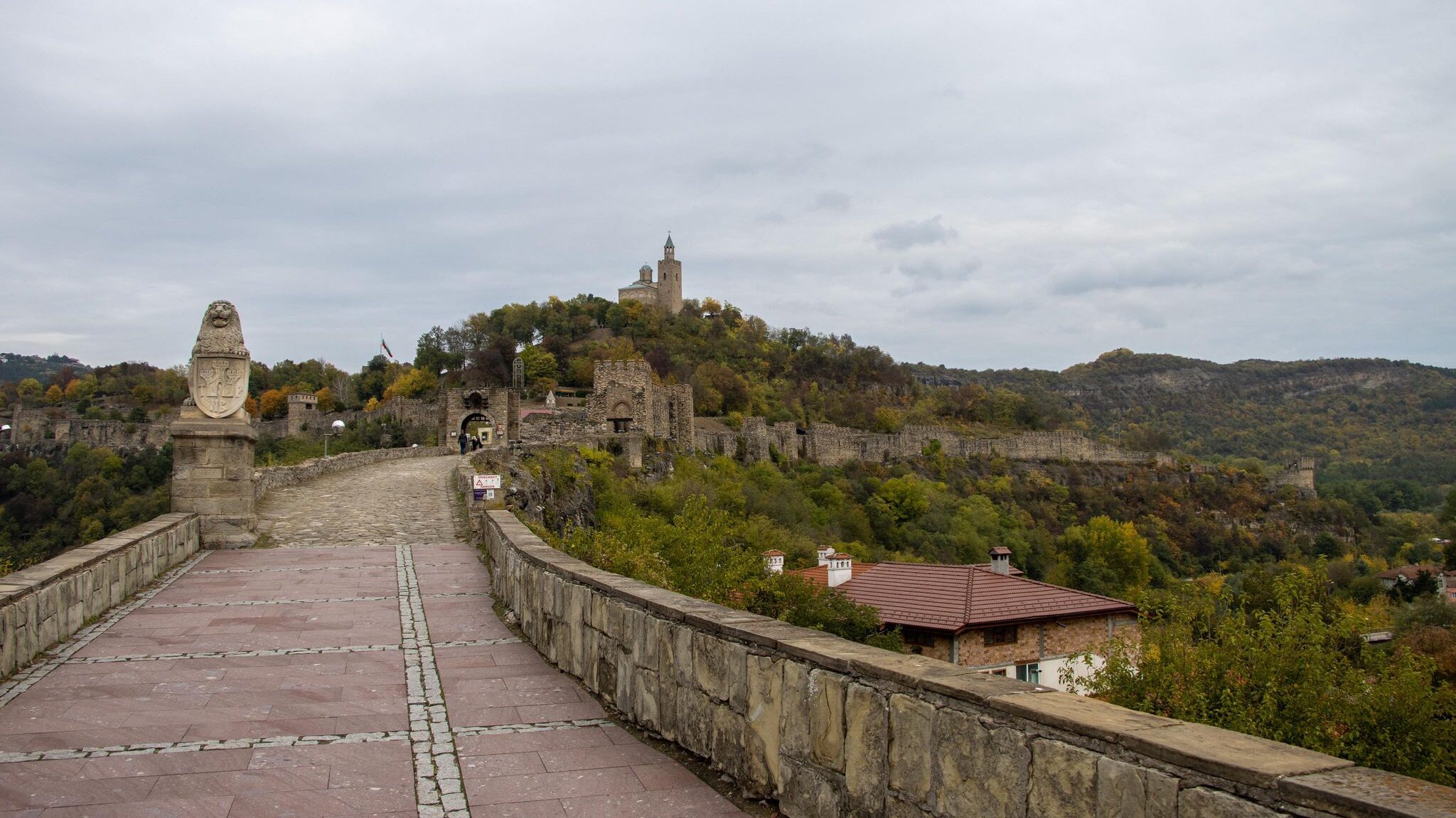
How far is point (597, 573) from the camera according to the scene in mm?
6117

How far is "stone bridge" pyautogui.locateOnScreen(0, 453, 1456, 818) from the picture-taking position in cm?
244

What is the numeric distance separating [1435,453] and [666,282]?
94536 millimetres

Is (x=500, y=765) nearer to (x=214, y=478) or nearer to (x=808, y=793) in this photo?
(x=808, y=793)

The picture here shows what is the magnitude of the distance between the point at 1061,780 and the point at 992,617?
22.0m

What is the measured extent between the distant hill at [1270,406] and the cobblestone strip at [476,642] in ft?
357

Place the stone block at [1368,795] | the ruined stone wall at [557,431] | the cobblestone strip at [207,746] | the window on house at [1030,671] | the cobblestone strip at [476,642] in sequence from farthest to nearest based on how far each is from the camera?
the ruined stone wall at [557,431], the window on house at [1030,671], the cobblestone strip at [476,642], the cobblestone strip at [207,746], the stone block at [1368,795]

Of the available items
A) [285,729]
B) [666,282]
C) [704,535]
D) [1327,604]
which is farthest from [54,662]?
[666,282]

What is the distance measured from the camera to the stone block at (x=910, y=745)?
2941 millimetres

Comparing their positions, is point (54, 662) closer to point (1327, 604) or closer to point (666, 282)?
point (1327, 604)

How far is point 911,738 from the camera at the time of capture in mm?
2998

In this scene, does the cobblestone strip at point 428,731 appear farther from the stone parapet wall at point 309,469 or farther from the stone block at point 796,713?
the stone parapet wall at point 309,469

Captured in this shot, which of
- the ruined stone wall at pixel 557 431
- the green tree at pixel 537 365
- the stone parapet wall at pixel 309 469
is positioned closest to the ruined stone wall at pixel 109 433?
the green tree at pixel 537 365

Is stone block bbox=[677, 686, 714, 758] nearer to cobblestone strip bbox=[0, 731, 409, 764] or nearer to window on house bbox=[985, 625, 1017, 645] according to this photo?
cobblestone strip bbox=[0, 731, 409, 764]

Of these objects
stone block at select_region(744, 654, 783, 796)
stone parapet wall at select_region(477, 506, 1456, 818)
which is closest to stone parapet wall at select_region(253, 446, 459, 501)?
stone parapet wall at select_region(477, 506, 1456, 818)
